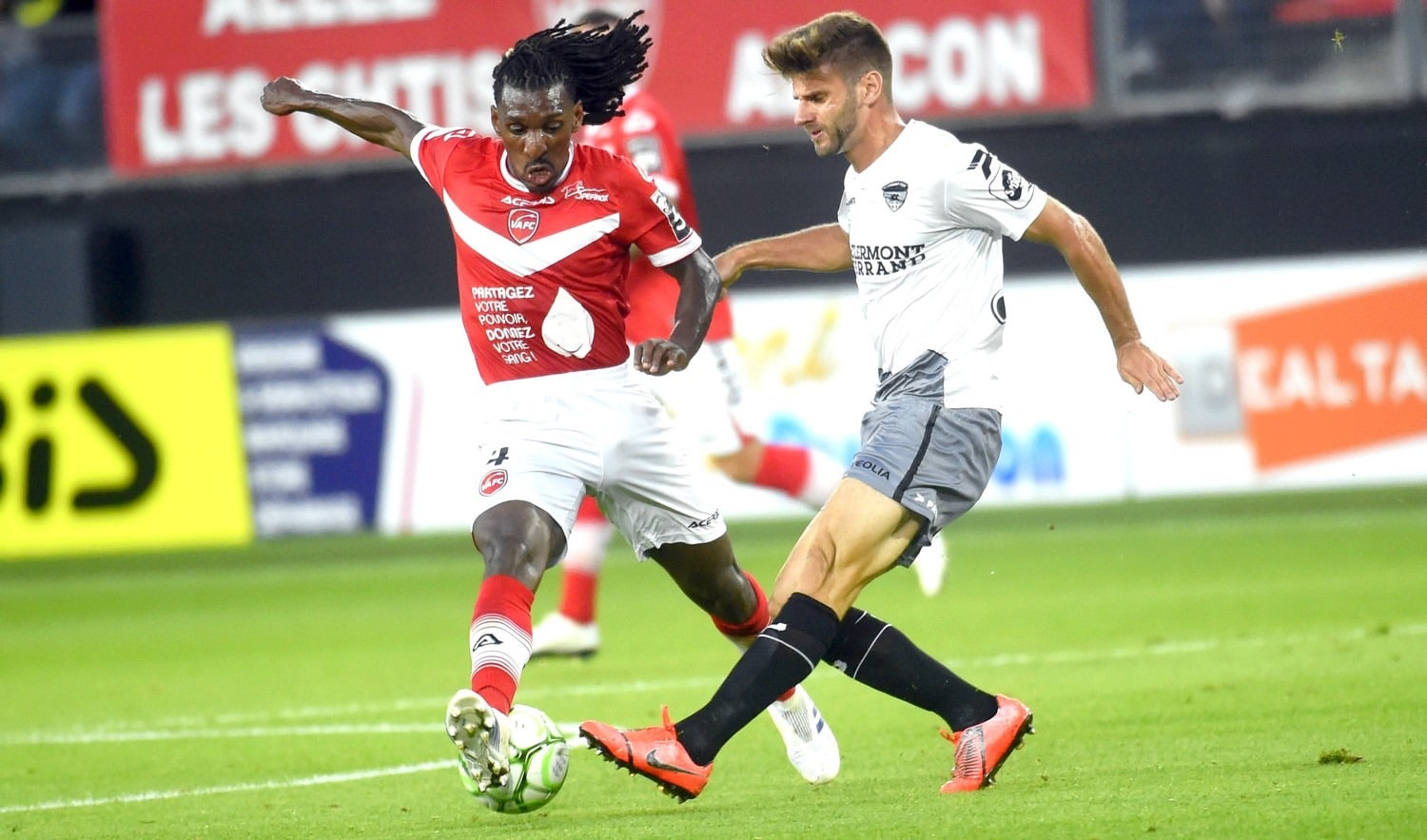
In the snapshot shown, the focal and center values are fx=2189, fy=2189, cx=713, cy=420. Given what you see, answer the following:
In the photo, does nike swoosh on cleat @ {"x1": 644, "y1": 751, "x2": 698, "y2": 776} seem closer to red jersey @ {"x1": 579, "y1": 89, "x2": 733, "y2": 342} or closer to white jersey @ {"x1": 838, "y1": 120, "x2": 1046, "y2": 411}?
white jersey @ {"x1": 838, "y1": 120, "x2": 1046, "y2": 411}

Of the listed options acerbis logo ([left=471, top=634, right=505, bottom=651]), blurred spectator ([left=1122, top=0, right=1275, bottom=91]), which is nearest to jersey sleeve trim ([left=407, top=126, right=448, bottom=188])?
acerbis logo ([left=471, top=634, right=505, bottom=651])

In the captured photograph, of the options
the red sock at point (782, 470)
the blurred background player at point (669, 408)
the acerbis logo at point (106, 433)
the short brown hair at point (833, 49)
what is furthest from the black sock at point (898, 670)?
the acerbis logo at point (106, 433)

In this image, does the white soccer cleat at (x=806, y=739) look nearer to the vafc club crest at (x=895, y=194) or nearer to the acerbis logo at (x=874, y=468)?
the acerbis logo at (x=874, y=468)

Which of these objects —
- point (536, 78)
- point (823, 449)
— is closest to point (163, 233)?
point (823, 449)

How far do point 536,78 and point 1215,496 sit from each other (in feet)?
38.5

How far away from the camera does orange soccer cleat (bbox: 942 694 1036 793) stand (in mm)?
5582

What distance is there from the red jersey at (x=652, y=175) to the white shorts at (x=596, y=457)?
2.84 meters

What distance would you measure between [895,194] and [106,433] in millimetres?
10562

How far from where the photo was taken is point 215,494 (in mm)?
15305

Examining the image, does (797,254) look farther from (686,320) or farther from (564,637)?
(564,637)

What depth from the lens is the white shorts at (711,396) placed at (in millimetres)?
9312

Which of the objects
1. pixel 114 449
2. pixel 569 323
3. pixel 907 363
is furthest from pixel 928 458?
pixel 114 449

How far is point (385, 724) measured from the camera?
7781mm

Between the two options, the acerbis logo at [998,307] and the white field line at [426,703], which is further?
the white field line at [426,703]
